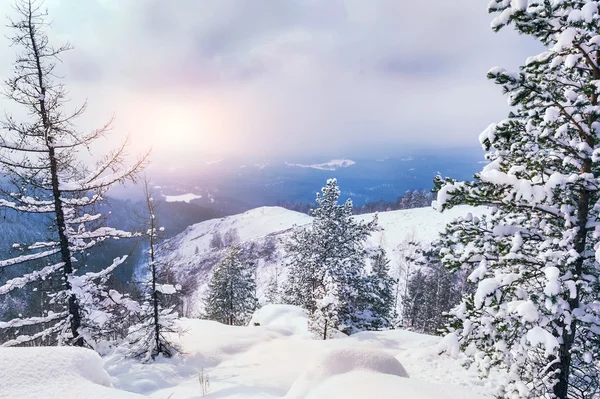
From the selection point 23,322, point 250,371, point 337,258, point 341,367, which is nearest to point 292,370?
point 250,371

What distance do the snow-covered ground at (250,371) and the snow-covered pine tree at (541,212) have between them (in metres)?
1.69

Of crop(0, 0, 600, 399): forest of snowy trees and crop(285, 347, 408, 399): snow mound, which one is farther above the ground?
crop(0, 0, 600, 399): forest of snowy trees

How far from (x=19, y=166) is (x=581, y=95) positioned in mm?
13693

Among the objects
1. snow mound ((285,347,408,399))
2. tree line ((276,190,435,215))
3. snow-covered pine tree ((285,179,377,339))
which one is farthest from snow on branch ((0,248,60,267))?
tree line ((276,190,435,215))

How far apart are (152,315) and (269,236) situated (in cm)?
10333

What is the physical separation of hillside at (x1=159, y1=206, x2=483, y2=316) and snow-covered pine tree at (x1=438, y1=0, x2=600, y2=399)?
12.5 m

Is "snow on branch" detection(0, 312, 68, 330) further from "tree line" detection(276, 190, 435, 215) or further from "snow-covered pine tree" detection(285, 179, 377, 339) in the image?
"tree line" detection(276, 190, 435, 215)

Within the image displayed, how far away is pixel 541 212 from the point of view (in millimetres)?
6250

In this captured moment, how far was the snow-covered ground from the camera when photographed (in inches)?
159

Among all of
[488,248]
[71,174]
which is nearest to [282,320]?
[71,174]

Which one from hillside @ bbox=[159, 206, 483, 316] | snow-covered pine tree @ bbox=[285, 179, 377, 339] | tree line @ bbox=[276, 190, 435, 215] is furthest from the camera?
tree line @ bbox=[276, 190, 435, 215]

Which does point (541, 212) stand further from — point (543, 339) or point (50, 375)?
point (50, 375)

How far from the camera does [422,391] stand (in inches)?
217

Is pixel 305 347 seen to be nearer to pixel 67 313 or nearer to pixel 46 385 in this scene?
pixel 67 313
